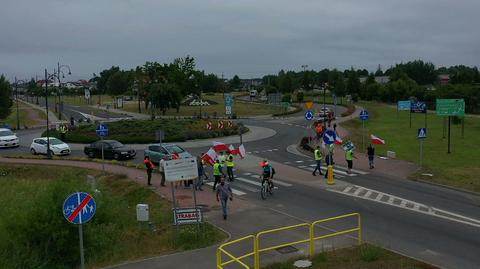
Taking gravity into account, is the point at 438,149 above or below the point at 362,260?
below

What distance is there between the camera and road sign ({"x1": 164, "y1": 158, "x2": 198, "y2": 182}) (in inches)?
631

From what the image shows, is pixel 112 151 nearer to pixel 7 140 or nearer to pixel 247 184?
pixel 247 184

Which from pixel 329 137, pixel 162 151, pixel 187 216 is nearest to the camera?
pixel 187 216

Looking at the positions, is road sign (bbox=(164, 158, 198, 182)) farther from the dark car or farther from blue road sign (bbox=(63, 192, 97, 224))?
the dark car

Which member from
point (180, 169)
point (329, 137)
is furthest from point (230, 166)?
point (180, 169)

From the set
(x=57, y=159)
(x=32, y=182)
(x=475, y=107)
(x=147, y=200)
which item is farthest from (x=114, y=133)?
(x=475, y=107)

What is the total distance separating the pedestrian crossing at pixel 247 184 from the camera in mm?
24719

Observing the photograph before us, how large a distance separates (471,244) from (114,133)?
41309 millimetres

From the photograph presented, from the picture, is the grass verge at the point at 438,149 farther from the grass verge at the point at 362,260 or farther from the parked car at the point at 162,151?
the parked car at the point at 162,151

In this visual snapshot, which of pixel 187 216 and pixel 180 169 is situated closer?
pixel 180 169

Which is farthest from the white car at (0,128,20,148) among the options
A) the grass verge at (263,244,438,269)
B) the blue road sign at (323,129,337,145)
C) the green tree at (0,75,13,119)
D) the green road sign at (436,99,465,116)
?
the grass verge at (263,244,438,269)

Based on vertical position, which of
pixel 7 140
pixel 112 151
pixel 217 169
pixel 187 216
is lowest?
pixel 7 140

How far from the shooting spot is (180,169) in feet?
53.1

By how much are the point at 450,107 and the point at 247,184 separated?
1791 cm
